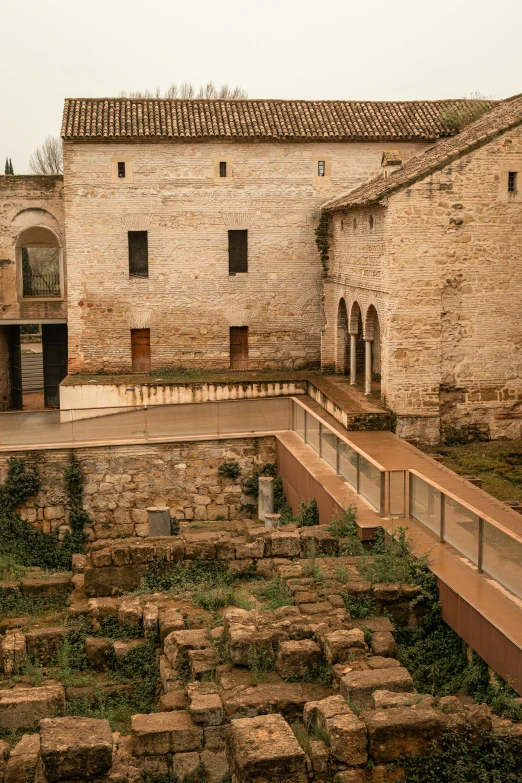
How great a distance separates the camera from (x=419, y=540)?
14.1 meters

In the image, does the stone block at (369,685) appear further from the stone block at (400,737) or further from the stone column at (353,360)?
the stone column at (353,360)

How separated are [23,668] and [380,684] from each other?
5.55 metres

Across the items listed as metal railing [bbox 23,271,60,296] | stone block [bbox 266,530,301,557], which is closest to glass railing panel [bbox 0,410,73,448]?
stone block [bbox 266,530,301,557]

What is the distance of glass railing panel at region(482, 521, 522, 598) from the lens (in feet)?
37.1

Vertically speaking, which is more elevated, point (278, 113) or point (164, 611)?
point (278, 113)

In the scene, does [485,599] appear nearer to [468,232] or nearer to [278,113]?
[468,232]

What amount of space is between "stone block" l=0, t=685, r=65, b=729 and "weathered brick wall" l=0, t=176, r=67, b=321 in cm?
2162

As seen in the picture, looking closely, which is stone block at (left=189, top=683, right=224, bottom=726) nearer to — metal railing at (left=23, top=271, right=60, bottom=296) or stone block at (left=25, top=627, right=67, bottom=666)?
stone block at (left=25, top=627, right=67, bottom=666)

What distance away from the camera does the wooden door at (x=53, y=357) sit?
33.1 meters

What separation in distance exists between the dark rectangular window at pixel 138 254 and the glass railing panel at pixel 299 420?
29.7 feet

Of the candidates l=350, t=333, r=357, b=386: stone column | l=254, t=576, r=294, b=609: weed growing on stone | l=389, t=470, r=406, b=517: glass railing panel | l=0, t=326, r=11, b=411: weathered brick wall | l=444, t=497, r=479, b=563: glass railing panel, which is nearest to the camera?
l=444, t=497, r=479, b=563: glass railing panel

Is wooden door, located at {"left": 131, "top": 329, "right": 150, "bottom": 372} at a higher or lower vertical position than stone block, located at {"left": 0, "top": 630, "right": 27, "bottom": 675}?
higher

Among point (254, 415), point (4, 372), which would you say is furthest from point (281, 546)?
point (4, 372)

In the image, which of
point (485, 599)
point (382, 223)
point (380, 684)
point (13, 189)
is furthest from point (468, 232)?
point (13, 189)
